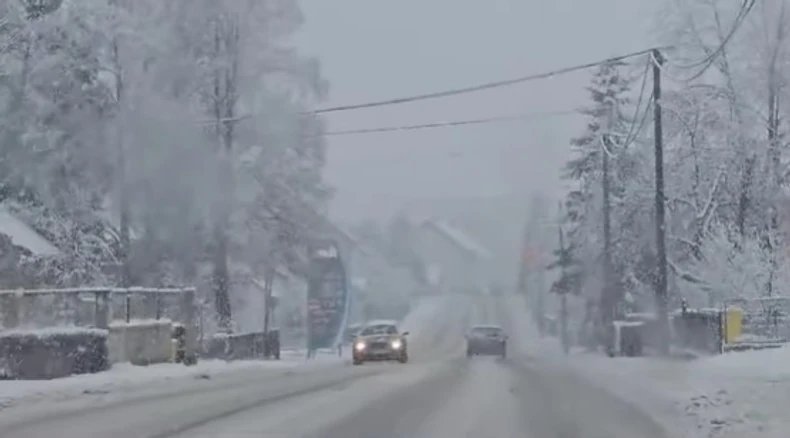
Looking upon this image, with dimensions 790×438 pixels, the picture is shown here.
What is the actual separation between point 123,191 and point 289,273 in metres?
10.9

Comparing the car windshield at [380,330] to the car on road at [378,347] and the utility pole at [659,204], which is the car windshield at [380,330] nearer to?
the car on road at [378,347]

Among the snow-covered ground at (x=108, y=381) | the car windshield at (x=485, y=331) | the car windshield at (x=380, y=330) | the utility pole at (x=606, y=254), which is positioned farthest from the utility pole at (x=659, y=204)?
the car windshield at (x=485, y=331)

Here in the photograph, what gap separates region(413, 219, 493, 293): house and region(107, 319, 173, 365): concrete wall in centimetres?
7496

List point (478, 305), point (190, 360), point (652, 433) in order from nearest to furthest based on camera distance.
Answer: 1. point (652, 433)
2. point (190, 360)
3. point (478, 305)

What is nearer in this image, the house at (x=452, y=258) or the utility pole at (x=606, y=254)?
the utility pole at (x=606, y=254)

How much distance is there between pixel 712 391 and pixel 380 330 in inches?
987

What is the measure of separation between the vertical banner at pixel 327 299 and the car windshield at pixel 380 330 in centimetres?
983

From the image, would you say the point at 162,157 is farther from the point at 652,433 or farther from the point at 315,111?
the point at 652,433

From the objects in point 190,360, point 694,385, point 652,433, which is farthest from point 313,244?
point 652,433

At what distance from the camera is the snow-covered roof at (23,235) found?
46031mm

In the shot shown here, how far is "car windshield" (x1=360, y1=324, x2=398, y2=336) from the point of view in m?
47.4

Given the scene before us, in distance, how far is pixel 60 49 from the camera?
48.7m

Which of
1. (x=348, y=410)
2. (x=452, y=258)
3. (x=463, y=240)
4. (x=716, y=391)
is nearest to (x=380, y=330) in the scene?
(x=716, y=391)

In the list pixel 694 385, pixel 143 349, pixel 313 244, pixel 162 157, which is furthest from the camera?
pixel 313 244
